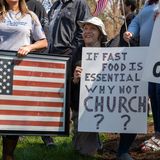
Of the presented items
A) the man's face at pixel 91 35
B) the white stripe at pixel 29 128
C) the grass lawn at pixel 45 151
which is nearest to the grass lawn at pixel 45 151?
the grass lawn at pixel 45 151

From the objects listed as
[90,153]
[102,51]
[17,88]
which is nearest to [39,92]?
[17,88]

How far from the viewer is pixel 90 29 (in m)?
5.79

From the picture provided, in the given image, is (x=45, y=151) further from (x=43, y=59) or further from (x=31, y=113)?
(x=43, y=59)

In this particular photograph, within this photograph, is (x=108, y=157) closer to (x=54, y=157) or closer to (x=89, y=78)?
(x=54, y=157)

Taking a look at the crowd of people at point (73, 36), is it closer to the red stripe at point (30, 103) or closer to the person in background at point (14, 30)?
the person in background at point (14, 30)

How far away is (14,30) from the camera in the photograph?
523cm

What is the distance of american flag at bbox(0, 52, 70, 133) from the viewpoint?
510cm

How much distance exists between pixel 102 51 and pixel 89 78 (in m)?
0.30

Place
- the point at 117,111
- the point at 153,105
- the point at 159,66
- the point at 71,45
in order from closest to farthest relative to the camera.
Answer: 1. the point at 159,66
2. the point at 117,111
3. the point at 153,105
4. the point at 71,45

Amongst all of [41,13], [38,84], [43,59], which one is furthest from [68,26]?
[38,84]

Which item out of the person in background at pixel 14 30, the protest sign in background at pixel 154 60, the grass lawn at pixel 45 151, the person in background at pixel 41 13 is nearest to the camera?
the protest sign in background at pixel 154 60

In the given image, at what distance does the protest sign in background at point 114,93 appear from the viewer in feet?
17.3

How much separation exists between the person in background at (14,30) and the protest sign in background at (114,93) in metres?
0.62

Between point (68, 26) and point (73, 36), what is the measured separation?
0.45 feet
